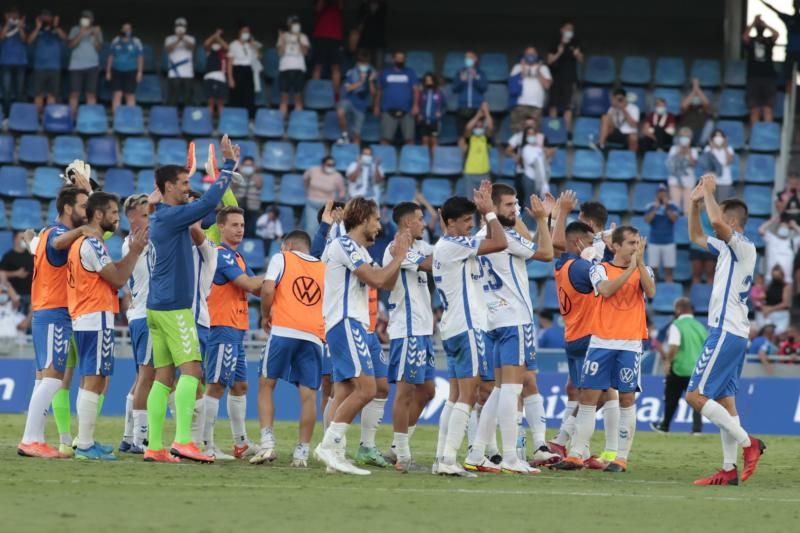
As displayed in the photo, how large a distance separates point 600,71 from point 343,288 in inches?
776

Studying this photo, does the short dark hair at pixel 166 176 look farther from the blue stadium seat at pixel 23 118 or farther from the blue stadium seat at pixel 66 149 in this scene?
the blue stadium seat at pixel 23 118

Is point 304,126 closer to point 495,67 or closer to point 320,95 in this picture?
point 320,95

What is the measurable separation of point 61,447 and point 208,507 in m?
4.18

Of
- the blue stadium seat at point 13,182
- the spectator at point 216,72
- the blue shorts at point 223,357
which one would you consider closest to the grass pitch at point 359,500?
the blue shorts at point 223,357

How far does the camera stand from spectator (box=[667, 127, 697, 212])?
93.1 feet

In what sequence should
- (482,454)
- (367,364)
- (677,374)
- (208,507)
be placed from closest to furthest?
(208,507) → (367,364) → (482,454) → (677,374)

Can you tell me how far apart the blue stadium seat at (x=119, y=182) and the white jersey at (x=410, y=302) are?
15270 mm

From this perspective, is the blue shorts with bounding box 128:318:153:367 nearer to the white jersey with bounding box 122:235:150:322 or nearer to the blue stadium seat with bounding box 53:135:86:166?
the white jersey with bounding box 122:235:150:322

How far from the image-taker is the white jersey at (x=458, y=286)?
12.9 meters

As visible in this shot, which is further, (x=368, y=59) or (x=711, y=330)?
(x=368, y=59)

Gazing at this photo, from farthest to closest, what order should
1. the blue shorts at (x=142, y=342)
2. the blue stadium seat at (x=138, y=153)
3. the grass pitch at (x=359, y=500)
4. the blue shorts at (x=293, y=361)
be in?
the blue stadium seat at (x=138, y=153), the blue shorts at (x=142, y=342), the blue shorts at (x=293, y=361), the grass pitch at (x=359, y=500)

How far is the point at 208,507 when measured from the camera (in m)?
10.1

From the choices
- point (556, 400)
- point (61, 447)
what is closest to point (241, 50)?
point (556, 400)

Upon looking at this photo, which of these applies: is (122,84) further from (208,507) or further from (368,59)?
(208,507)
